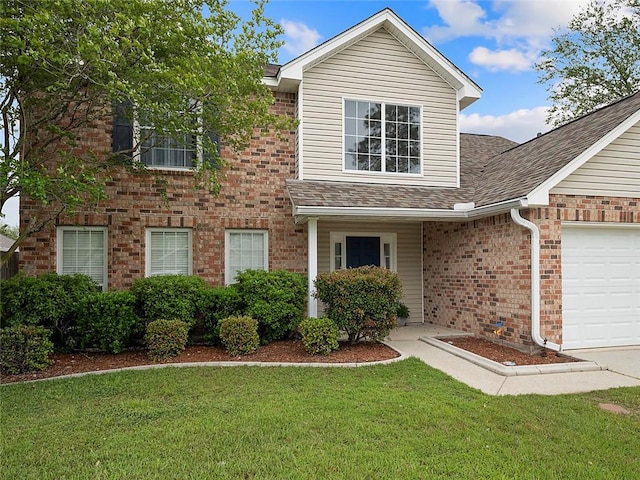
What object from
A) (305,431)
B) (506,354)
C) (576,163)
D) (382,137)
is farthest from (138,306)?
(576,163)

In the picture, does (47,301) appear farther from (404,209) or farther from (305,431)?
(404,209)

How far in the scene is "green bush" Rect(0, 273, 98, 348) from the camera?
674 centimetres

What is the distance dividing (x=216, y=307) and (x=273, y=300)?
1.12 metres

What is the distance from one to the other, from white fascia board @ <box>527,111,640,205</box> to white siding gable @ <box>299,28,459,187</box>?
10.2 feet

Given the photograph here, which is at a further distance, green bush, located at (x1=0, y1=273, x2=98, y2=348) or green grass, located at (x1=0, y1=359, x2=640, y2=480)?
green bush, located at (x1=0, y1=273, x2=98, y2=348)

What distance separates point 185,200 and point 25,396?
4.82 meters

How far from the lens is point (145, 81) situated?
6.38 m

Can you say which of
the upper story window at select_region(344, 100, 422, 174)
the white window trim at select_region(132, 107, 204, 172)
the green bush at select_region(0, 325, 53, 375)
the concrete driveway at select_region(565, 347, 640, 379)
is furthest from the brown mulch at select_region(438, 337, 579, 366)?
the green bush at select_region(0, 325, 53, 375)

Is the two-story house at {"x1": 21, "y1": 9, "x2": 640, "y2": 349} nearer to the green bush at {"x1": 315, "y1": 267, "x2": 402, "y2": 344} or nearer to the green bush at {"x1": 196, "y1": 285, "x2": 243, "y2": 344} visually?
the green bush at {"x1": 315, "y1": 267, "x2": 402, "y2": 344}

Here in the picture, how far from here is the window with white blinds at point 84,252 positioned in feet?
27.4

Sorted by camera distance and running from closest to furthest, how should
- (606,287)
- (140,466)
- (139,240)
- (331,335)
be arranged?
(140,466) → (331,335) → (606,287) → (139,240)

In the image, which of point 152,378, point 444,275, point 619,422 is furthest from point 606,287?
point 152,378

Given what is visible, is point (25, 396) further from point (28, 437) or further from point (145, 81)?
point (145, 81)

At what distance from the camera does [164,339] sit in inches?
276
